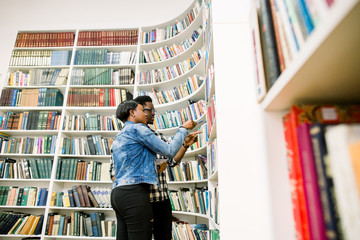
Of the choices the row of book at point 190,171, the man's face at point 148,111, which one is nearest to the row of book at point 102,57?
the man's face at point 148,111

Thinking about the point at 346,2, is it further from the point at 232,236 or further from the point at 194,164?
the point at 194,164

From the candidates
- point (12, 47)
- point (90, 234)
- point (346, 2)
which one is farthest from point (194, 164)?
point (12, 47)

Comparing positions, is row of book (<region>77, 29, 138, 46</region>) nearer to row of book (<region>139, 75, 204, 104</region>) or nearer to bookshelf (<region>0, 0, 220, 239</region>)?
bookshelf (<region>0, 0, 220, 239</region>)

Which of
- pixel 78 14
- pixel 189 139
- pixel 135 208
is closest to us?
pixel 135 208

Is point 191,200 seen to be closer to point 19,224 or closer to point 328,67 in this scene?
point 328,67

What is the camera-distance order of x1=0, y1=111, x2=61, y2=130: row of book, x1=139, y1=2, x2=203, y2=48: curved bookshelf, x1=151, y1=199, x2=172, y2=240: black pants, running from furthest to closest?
1. x1=0, y1=111, x2=61, y2=130: row of book
2. x1=139, y1=2, x2=203, y2=48: curved bookshelf
3. x1=151, y1=199, x2=172, y2=240: black pants

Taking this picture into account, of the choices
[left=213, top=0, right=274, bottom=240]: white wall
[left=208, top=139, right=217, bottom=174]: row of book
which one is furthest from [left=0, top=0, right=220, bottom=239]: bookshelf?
[left=213, top=0, right=274, bottom=240]: white wall

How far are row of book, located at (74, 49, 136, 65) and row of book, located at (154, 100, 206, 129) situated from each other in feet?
3.63

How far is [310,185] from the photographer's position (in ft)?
1.04

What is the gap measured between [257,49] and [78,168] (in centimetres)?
274

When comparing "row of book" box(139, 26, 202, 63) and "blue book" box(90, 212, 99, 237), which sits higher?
"row of book" box(139, 26, 202, 63)

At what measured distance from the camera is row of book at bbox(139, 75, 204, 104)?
242 centimetres

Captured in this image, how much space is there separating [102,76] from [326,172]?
3.15 metres

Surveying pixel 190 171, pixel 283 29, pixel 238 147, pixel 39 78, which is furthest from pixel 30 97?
pixel 283 29
